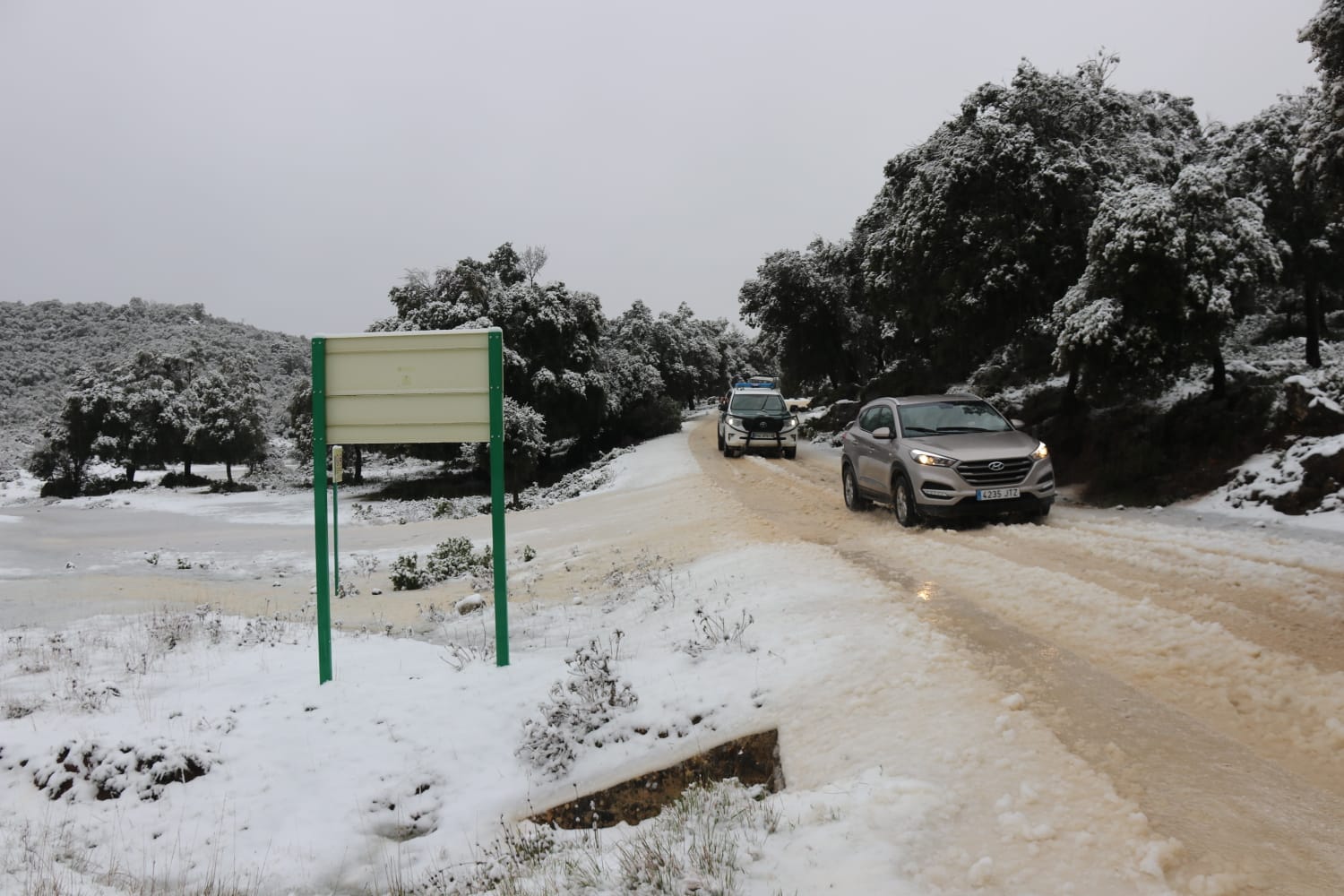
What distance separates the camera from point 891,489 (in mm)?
11703

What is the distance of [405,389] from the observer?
6.26 m

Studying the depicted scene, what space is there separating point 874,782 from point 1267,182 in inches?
756

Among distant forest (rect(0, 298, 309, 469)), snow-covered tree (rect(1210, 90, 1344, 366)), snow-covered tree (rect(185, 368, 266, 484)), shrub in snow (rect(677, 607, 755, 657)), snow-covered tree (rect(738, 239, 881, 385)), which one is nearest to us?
shrub in snow (rect(677, 607, 755, 657))

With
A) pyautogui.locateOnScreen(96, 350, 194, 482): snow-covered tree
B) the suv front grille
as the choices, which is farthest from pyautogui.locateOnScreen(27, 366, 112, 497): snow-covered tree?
the suv front grille

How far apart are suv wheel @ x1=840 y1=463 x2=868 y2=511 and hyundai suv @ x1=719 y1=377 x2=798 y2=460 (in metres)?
12.9

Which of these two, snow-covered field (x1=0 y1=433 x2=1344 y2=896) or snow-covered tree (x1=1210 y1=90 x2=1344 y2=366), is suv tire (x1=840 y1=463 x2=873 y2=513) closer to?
snow-covered field (x1=0 y1=433 x2=1344 y2=896)

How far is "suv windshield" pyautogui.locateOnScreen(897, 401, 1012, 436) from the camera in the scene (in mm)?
11578

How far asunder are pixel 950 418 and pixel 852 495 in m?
2.40

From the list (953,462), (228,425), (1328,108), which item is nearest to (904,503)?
(953,462)

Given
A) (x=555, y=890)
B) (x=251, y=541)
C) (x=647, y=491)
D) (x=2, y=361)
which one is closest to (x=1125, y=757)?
(x=555, y=890)

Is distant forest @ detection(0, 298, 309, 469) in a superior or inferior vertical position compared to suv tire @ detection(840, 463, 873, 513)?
superior

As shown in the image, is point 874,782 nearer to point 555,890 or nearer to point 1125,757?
point 1125,757

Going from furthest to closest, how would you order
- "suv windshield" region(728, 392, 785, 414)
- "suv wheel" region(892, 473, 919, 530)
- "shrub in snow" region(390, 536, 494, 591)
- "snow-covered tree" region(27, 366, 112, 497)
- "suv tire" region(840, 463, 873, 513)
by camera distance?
1. "snow-covered tree" region(27, 366, 112, 497)
2. "suv windshield" region(728, 392, 785, 414)
3. "shrub in snow" region(390, 536, 494, 591)
4. "suv tire" region(840, 463, 873, 513)
5. "suv wheel" region(892, 473, 919, 530)

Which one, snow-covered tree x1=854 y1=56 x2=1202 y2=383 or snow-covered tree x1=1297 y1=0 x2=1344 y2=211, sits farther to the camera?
snow-covered tree x1=854 y1=56 x2=1202 y2=383
